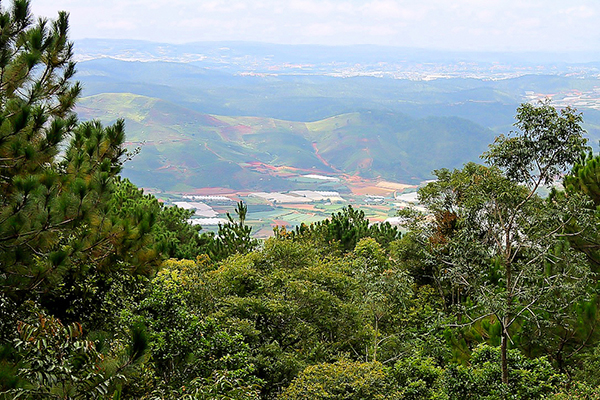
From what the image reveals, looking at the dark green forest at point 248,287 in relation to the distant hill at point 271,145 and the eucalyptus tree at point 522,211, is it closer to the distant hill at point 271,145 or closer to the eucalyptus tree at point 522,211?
the eucalyptus tree at point 522,211

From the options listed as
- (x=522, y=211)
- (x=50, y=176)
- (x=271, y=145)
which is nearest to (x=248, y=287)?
(x=522, y=211)

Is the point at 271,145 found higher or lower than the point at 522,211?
lower

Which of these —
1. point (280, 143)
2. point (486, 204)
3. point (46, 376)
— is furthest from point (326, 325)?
point (280, 143)

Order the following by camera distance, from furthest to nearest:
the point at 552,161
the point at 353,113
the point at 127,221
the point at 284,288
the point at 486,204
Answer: the point at 353,113 < the point at 284,288 < the point at 486,204 < the point at 552,161 < the point at 127,221

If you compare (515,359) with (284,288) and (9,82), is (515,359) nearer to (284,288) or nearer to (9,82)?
(284,288)

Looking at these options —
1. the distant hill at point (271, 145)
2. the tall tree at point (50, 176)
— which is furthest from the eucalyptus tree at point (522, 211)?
the distant hill at point (271, 145)

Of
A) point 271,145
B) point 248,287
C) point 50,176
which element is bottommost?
point 271,145

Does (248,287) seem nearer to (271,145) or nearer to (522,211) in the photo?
(522,211)
